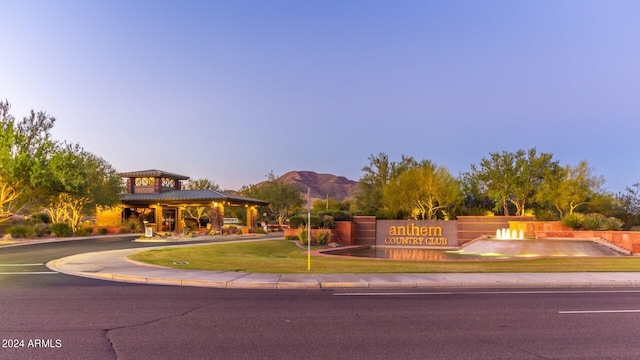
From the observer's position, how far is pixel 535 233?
3059cm

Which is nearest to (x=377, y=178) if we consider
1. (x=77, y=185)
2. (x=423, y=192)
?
(x=423, y=192)

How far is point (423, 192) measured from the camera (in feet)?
131

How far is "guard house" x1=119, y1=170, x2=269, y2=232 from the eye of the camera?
47812mm

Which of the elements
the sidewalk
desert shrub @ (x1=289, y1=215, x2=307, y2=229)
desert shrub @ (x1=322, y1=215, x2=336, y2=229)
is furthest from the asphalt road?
desert shrub @ (x1=289, y1=215, x2=307, y2=229)

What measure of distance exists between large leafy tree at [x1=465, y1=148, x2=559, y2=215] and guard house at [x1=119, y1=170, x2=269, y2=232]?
23165 mm

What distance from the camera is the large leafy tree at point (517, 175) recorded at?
41.5m

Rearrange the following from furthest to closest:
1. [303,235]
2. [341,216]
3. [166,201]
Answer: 1. [166,201]
2. [341,216]
3. [303,235]

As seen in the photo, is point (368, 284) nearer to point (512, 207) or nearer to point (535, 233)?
point (535, 233)

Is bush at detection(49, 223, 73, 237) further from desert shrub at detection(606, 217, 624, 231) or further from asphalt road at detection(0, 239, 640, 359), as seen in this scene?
desert shrub at detection(606, 217, 624, 231)

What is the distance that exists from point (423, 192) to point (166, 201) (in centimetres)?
2558

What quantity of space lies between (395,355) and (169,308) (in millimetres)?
5479

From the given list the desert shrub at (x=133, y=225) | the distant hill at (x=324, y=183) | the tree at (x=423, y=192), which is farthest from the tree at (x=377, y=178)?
the distant hill at (x=324, y=183)

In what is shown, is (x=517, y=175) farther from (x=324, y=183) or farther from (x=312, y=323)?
(x=324, y=183)

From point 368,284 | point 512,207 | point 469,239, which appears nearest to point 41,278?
point 368,284
